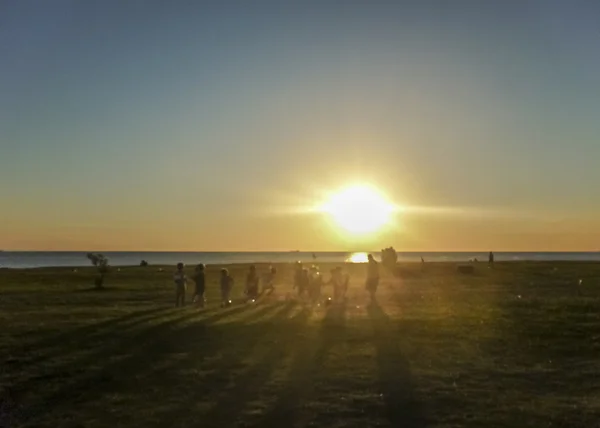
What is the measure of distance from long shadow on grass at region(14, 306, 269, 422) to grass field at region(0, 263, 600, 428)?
0.06 m

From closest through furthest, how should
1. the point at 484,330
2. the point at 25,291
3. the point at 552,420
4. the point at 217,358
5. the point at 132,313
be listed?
the point at 552,420 → the point at 217,358 → the point at 484,330 → the point at 132,313 → the point at 25,291

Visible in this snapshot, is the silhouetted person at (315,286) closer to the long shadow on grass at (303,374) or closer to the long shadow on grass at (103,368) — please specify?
the long shadow on grass at (303,374)

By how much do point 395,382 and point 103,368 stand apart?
7.64m

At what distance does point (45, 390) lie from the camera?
56.2 ft

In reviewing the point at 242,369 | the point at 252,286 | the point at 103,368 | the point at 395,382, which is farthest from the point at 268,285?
the point at 395,382

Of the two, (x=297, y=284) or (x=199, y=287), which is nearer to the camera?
(x=199, y=287)

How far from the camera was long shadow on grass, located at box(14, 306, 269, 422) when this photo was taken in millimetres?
16494

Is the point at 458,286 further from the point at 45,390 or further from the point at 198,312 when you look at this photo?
the point at 45,390

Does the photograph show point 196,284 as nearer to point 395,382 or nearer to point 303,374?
point 303,374

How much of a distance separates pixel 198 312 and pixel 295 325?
5617 mm

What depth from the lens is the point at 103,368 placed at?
1894cm

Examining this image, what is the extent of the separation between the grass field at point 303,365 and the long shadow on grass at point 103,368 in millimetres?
57

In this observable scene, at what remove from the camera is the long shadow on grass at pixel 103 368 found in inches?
649

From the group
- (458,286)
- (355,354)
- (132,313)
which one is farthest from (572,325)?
(458,286)
